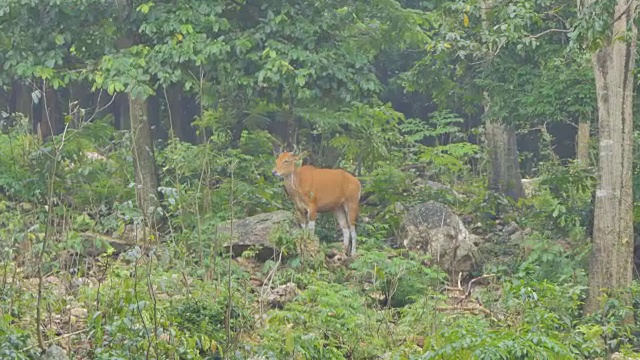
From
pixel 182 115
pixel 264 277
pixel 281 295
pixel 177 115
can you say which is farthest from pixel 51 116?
pixel 281 295

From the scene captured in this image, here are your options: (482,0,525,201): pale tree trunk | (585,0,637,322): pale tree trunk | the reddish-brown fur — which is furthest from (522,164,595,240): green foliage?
(482,0,525,201): pale tree trunk

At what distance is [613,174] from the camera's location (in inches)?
616

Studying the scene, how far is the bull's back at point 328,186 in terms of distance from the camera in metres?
19.6

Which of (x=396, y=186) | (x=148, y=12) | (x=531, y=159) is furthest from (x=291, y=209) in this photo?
(x=531, y=159)

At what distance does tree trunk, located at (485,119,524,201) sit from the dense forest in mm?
42

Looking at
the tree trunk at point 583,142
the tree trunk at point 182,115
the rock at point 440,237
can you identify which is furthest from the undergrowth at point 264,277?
the tree trunk at point 182,115

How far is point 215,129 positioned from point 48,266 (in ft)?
25.3

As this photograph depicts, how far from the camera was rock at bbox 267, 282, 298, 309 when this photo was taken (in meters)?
14.2

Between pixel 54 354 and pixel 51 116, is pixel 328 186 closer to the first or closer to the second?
pixel 54 354

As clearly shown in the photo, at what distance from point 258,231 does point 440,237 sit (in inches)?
104

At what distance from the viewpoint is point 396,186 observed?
21172 mm

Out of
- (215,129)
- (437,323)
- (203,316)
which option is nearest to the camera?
(203,316)

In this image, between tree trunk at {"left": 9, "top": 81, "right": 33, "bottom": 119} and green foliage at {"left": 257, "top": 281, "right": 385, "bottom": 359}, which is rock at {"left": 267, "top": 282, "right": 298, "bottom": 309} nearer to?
green foliage at {"left": 257, "top": 281, "right": 385, "bottom": 359}

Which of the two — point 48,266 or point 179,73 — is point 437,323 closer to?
point 48,266
